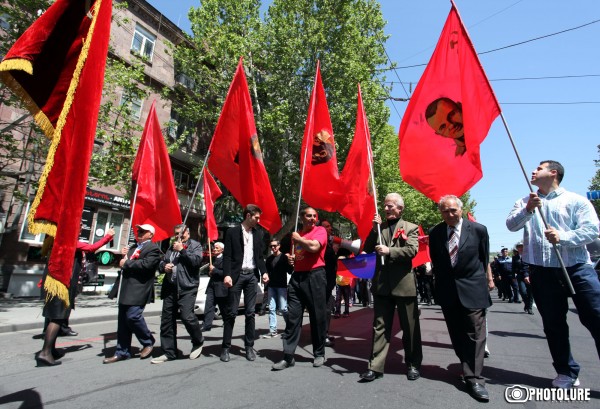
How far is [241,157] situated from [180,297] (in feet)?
7.63

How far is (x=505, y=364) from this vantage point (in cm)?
471

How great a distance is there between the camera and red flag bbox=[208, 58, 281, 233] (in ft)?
19.2

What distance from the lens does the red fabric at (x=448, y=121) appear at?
433 centimetres

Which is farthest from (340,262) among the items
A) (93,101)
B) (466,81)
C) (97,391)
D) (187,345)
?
(93,101)

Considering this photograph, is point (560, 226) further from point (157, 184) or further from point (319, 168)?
point (157, 184)

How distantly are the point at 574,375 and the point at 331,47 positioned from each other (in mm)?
17852

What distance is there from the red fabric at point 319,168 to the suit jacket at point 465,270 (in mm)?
2227

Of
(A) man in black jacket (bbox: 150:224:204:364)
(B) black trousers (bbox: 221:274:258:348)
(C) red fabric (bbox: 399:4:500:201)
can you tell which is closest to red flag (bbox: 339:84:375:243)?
(C) red fabric (bbox: 399:4:500:201)

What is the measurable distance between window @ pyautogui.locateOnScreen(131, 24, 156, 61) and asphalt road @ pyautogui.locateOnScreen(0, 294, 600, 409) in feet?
58.9

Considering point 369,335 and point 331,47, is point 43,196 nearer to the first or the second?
point 369,335

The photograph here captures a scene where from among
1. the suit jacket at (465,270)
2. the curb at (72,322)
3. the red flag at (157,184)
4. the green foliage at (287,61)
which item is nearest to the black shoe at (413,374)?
the suit jacket at (465,270)

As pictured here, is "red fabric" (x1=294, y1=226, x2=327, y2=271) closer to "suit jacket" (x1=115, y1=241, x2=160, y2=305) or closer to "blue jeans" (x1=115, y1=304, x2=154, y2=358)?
"suit jacket" (x1=115, y1=241, x2=160, y2=305)

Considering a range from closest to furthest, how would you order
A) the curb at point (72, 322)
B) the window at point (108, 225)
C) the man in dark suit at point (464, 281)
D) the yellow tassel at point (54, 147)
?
the yellow tassel at point (54, 147)
the man in dark suit at point (464, 281)
the curb at point (72, 322)
the window at point (108, 225)

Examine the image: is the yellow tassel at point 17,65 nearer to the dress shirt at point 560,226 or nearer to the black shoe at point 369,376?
the black shoe at point 369,376
